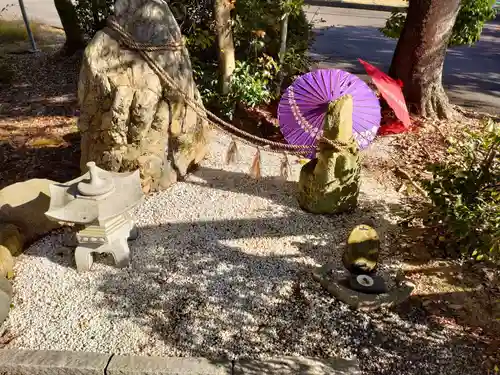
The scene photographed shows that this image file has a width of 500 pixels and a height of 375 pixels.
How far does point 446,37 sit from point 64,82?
276 inches

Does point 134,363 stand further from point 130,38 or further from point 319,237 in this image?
point 130,38

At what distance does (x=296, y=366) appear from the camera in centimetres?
320

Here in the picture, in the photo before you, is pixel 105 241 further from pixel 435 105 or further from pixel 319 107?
pixel 435 105

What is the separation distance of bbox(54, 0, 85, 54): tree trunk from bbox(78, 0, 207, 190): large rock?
17.5ft

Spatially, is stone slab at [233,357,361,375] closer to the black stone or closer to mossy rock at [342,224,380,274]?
the black stone

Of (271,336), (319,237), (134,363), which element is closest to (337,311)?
(271,336)

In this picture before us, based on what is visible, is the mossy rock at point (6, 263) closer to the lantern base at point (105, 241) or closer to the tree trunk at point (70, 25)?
the lantern base at point (105, 241)

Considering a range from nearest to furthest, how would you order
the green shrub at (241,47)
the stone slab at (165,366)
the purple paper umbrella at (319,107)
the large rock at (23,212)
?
1. the stone slab at (165,366)
2. the large rock at (23,212)
3. the purple paper umbrella at (319,107)
4. the green shrub at (241,47)

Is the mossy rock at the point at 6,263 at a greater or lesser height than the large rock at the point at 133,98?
lesser

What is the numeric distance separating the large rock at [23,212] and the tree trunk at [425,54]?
5.73m

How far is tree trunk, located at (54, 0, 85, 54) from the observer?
9.13 meters

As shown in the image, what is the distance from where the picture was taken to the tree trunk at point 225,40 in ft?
20.5

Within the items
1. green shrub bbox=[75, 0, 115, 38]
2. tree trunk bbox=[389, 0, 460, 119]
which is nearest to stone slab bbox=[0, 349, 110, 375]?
tree trunk bbox=[389, 0, 460, 119]

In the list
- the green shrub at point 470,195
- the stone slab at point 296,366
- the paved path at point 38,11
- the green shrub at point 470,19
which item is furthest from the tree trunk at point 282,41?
the paved path at point 38,11
